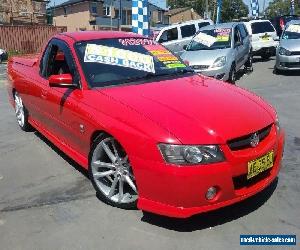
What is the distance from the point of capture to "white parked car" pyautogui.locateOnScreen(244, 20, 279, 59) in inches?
642

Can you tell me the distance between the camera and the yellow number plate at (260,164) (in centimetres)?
336

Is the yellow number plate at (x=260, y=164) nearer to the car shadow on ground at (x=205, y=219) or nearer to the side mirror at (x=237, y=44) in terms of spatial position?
the car shadow on ground at (x=205, y=219)

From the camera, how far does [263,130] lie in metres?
3.58

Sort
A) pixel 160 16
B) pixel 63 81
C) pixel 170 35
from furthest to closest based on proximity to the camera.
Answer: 1. pixel 160 16
2. pixel 170 35
3. pixel 63 81

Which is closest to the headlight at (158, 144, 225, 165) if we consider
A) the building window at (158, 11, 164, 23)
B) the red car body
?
the red car body

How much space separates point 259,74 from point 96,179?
9.95 meters

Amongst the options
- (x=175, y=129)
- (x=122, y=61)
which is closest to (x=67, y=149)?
(x=122, y=61)

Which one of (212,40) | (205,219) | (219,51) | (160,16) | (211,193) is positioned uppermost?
(160,16)

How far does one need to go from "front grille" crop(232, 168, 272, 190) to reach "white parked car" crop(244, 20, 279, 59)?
13390 millimetres

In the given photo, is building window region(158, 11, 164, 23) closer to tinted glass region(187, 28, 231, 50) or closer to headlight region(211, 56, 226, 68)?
tinted glass region(187, 28, 231, 50)

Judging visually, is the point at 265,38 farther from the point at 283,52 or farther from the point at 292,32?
the point at 283,52

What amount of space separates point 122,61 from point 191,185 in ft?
6.29

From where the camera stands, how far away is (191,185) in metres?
3.13

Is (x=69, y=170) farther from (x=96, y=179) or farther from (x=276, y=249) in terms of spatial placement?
(x=276, y=249)
